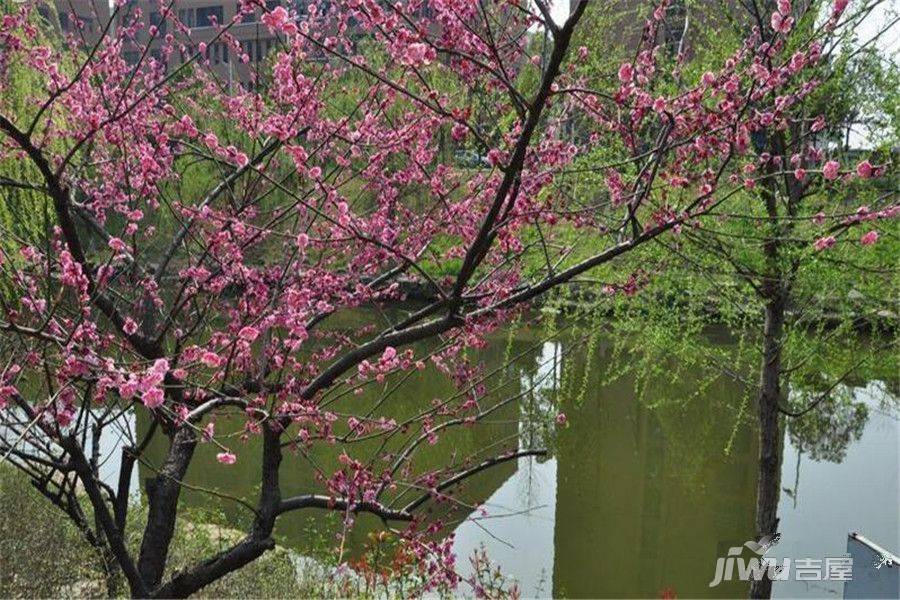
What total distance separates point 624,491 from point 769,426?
310 cm

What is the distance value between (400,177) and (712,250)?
1456mm

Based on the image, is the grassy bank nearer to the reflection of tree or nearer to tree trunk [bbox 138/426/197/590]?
tree trunk [bbox 138/426/197/590]

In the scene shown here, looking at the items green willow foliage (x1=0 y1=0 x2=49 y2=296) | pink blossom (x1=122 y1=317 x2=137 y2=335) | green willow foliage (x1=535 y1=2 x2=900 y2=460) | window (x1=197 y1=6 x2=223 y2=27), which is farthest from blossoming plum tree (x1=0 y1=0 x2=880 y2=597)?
window (x1=197 y1=6 x2=223 y2=27)

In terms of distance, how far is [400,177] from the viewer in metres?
3.77

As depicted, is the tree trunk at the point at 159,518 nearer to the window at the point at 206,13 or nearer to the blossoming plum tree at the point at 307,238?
the blossoming plum tree at the point at 307,238

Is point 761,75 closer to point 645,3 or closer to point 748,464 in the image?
point 645,3

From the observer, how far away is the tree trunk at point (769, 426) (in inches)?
167

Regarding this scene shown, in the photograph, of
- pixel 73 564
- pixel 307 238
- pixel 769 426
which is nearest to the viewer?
pixel 307 238

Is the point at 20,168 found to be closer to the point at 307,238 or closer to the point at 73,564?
the point at 73,564

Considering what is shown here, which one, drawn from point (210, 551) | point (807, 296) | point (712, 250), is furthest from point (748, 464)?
point (210, 551)

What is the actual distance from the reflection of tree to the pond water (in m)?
0.03

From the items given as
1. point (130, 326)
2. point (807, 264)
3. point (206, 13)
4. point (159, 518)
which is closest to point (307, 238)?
point (130, 326)

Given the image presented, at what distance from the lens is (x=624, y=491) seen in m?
7.21

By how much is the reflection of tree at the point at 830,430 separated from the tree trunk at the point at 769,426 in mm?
3737
